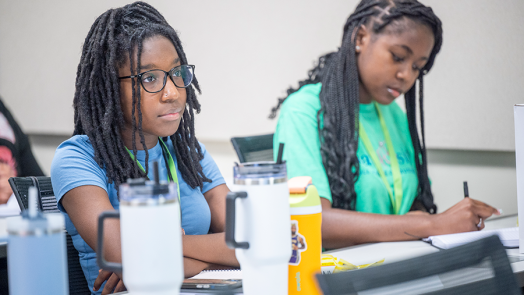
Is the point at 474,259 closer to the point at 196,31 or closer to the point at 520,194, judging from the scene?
the point at 520,194

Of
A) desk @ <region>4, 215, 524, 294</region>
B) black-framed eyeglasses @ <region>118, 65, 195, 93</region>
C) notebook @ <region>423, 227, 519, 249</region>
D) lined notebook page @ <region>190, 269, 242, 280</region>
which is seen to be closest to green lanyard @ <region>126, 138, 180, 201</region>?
black-framed eyeglasses @ <region>118, 65, 195, 93</region>

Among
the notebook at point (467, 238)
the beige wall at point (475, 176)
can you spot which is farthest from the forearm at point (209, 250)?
the beige wall at point (475, 176)

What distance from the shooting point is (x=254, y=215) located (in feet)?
2.38

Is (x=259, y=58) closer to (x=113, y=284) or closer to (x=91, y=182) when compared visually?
(x=91, y=182)

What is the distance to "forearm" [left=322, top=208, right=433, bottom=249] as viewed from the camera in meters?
1.35

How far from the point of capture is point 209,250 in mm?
1092

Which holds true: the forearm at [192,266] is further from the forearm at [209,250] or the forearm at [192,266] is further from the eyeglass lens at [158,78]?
the eyeglass lens at [158,78]

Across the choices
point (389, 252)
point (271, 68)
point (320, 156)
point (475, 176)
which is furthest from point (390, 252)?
point (271, 68)

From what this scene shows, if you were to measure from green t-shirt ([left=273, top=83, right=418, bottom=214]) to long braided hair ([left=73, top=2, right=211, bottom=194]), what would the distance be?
0.46 m

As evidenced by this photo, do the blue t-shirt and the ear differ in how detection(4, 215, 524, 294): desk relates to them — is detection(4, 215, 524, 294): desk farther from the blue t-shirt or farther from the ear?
the ear

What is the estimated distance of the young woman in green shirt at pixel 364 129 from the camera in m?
1.47

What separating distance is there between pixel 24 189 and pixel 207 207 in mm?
472

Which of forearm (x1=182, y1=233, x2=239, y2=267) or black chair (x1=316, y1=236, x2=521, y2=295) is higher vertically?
black chair (x1=316, y1=236, x2=521, y2=295)

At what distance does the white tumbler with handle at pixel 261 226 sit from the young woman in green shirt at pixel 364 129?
68 cm
